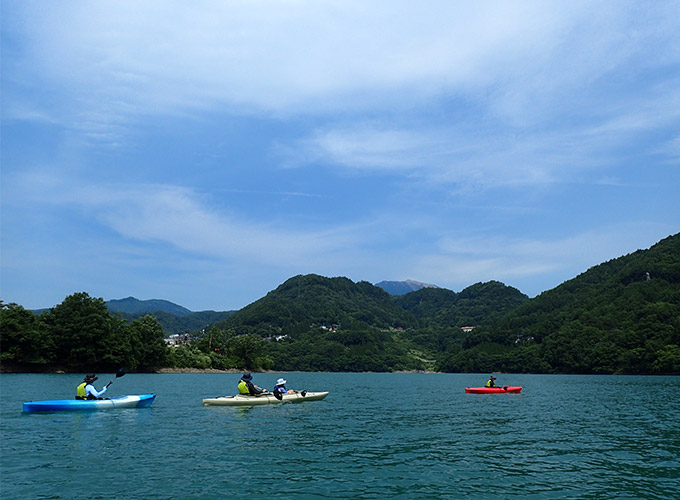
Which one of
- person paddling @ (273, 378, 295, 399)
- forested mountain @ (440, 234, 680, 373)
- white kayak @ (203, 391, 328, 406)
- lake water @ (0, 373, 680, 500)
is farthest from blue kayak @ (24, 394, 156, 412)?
forested mountain @ (440, 234, 680, 373)

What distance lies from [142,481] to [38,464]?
5.36m

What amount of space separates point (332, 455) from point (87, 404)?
22848 mm

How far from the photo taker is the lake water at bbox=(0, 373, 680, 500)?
1697cm

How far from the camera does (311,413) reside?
4106 cm

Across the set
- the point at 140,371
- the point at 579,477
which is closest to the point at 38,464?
the point at 579,477

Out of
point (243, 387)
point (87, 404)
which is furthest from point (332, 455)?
point (243, 387)

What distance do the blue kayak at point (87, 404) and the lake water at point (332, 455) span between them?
63 cm

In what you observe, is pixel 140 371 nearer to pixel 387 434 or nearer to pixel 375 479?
pixel 387 434

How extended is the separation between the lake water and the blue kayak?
632mm

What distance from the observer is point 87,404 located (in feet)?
122

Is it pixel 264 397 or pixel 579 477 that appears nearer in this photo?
pixel 579 477

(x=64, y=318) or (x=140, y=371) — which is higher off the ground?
(x=64, y=318)

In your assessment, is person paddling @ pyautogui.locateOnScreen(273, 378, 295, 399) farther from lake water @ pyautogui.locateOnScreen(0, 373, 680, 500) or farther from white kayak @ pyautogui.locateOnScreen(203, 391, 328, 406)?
lake water @ pyautogui.locateOnScreen(0, 373, 680, 500)

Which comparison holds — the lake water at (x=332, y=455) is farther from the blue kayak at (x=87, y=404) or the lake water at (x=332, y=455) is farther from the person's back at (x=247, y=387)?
the person's back at (x=247, y=387)
